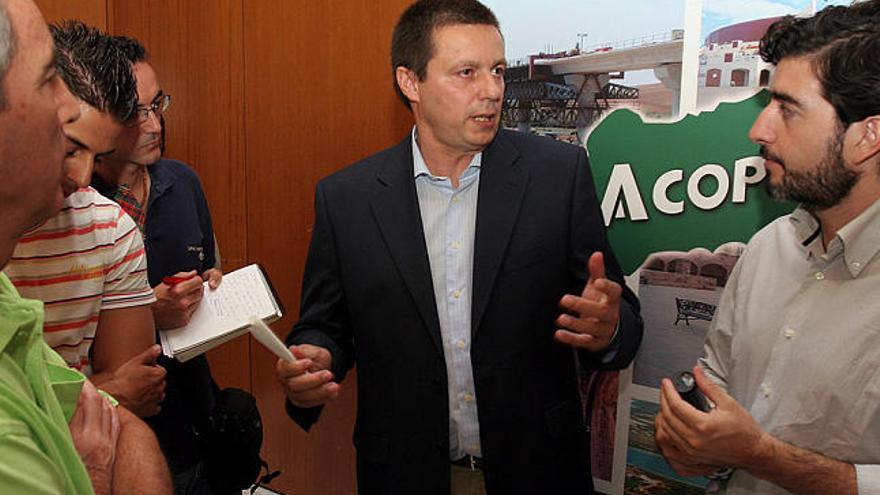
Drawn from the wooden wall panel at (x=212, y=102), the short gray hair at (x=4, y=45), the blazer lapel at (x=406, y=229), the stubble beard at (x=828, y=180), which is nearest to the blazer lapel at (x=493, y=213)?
the blazer lapel at (x=406, y=229)

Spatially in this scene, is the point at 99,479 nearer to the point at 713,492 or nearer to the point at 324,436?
the point at 713,492

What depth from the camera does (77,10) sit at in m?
3.46

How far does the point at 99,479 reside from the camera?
107 cm

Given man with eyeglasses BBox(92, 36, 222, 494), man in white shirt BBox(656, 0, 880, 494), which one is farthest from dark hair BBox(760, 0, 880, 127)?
man with eyeglasses BBox(92, 36, 222, 494)

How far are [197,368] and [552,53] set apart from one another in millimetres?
1447

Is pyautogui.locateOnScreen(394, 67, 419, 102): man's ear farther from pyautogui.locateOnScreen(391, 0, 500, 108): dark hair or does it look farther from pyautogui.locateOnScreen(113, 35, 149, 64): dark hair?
pyautogui.locateOnScreen(113, 35, 149, 64): dark hair

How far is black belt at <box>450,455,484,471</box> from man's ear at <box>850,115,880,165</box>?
1058 mm

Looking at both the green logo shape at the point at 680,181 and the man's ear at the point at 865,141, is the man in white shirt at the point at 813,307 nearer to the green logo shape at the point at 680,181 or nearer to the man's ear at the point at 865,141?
the man's ear at the point at 865,141

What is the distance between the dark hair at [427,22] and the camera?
1.84 meters

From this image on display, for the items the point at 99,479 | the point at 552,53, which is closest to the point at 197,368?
the point at 99,479

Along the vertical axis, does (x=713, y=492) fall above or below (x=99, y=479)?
below

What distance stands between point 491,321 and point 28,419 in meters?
1.09

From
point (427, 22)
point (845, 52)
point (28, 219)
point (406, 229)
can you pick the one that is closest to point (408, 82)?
point (427, 22)

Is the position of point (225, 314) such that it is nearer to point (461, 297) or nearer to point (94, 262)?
point (94, 262)
